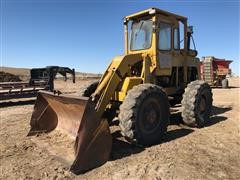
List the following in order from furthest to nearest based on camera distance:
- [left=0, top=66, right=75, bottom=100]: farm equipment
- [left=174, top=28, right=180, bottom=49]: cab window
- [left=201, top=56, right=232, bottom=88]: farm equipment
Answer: [left=201, top=56, right=232, bottom=88]: farm equipment, [left=0, top=66, right=75, bottom=100]: farm equipment, [left=174, top=28, right=180, bottom=49]: cab window

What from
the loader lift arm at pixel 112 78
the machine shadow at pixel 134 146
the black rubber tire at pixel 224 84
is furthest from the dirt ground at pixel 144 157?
the black rubber tire at pixel 224 84

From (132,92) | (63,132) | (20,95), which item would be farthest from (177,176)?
(20,95)

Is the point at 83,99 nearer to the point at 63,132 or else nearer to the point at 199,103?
the point at 63,132

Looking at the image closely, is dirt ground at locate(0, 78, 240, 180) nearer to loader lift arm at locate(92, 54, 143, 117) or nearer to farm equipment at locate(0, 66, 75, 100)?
loader lift arm at locate(92, 54, 143, 117)

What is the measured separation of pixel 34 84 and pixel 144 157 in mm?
11661

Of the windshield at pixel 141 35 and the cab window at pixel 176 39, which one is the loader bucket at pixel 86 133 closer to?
the windshield at pixel 141 35

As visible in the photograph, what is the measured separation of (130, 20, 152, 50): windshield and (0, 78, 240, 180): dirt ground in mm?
2228

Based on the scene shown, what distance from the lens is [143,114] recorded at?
6082 mm

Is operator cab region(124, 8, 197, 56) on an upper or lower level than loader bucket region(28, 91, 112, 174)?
upper

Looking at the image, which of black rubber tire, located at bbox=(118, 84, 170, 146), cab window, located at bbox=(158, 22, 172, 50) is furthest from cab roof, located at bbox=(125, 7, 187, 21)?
black rubber tire, located at bbox=(118, 84, 170, 146)

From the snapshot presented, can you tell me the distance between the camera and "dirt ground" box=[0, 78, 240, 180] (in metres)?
4.73

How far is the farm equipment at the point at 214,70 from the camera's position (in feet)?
75.6

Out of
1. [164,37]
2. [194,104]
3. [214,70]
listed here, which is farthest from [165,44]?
[214,70]

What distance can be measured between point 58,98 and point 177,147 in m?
2.63
